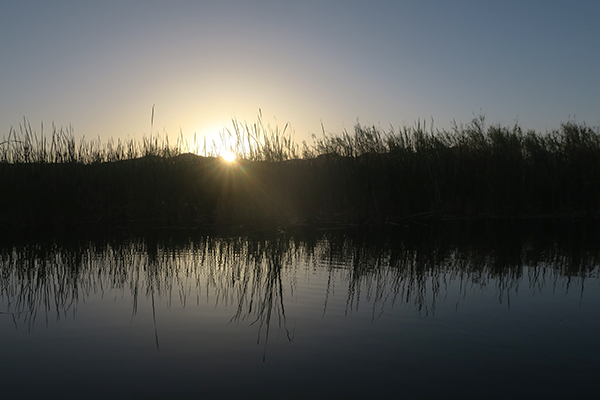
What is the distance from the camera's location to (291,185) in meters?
7.20

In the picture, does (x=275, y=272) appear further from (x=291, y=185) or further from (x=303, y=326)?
(x=291, y=185)

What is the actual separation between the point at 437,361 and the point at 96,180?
649 cm

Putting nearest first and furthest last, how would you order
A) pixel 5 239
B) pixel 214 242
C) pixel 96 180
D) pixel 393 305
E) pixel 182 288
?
pixel 393 305 < pixel 182 288 < pixel 214 242 < pixel 5 239 < pixel 96 180

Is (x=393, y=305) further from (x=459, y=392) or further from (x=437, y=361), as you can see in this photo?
(x=459, y=392)

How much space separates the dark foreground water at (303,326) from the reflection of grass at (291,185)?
3.24 metres

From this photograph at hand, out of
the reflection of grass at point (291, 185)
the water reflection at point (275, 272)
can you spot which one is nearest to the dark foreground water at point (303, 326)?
the water reflection at point (275, 272)

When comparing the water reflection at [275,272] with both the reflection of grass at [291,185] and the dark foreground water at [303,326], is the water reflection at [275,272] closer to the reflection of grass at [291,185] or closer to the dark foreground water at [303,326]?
the dark foreground water at [303,326]

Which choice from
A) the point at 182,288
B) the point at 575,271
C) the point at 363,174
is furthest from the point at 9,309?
the point at 363,174

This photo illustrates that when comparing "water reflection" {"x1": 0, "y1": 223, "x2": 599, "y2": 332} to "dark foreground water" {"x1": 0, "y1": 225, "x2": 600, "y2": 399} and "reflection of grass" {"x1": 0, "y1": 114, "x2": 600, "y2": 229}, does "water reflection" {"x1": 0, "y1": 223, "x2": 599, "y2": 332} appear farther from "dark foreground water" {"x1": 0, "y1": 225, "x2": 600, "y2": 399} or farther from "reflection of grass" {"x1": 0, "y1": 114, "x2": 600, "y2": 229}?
"reflection of grass" {"x1": 0, "y1": 114, "x2": 600, "y2": 229}

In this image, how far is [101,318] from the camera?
197cm

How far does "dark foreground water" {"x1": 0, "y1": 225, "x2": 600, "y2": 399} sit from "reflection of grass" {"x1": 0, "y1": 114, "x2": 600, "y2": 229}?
324cm

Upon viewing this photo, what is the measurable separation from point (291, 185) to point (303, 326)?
5.44 meters

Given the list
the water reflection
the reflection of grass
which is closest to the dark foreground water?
the water reflection

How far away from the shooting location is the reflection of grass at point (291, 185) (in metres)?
6.58
